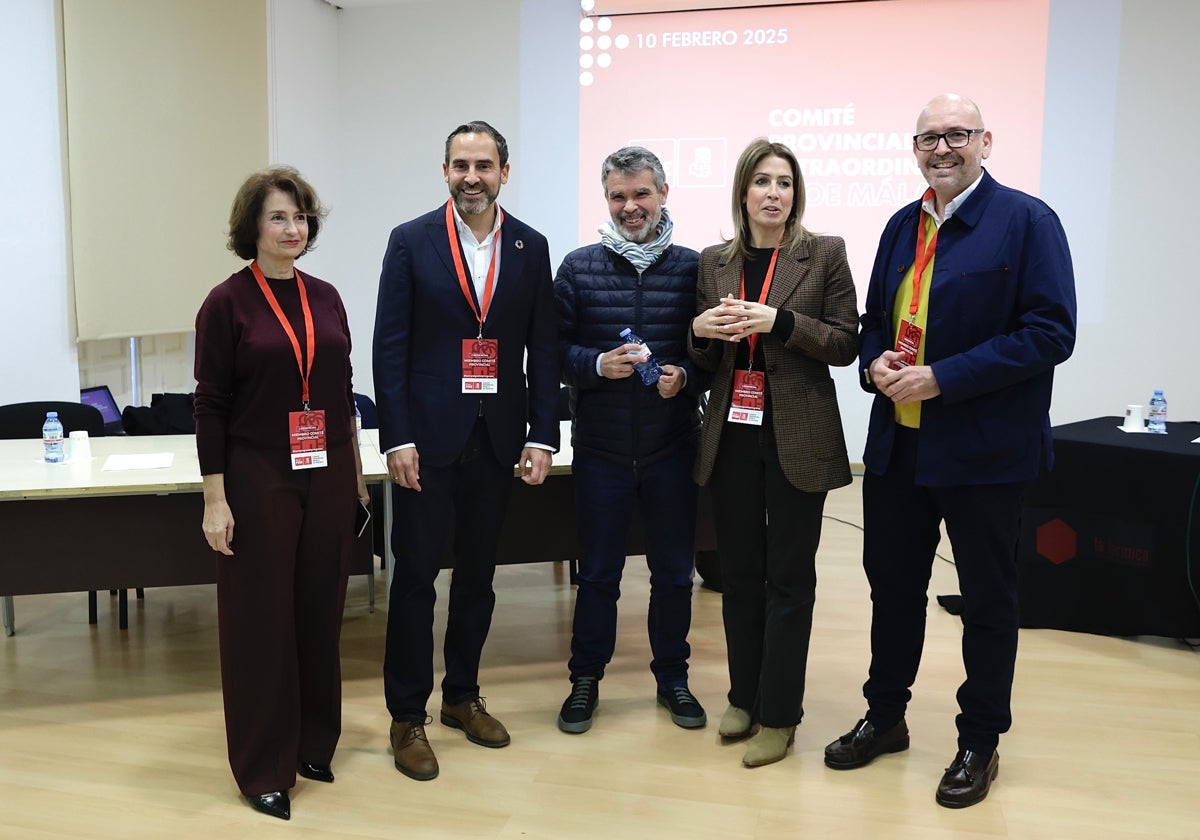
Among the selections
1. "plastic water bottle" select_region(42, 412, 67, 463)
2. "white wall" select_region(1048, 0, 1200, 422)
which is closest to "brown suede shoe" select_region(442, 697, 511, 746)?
"plastic water bottle" select_region(42, 412, 67, 463)

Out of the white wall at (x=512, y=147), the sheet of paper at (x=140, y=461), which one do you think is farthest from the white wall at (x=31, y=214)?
the sheet of paper at (x=140, y=461)

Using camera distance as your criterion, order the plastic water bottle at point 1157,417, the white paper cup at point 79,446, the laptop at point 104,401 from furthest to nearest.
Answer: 1. the laptop at point 104,401
2. the plastic water bottle at point 1157,417
3. the white paper cup at point 79,446

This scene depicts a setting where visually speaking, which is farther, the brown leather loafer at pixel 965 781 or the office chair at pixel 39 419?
the office chair at pixel 39 419

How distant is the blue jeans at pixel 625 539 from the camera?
3.02m

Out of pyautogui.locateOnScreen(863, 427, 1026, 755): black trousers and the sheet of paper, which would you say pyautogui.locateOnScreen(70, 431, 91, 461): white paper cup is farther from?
pyautogui.locateOnScreen(863, 427, 1026, 755): black trousers

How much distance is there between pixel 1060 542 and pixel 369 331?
17.7 ft

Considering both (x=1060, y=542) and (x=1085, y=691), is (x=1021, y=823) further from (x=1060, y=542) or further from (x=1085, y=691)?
(x=1060, y=542)

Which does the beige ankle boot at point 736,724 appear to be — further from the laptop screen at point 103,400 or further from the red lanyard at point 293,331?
the laptop screen at point 103,400

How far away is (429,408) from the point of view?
9.13 ft

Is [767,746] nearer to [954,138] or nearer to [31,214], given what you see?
[954,138]

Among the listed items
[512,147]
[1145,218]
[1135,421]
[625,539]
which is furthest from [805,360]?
[512,147]

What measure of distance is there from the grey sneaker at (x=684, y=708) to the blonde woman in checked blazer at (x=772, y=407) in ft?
0.84

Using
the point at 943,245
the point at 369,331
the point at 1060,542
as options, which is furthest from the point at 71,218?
the point at 1060,542

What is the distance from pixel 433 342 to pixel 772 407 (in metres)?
0.93
